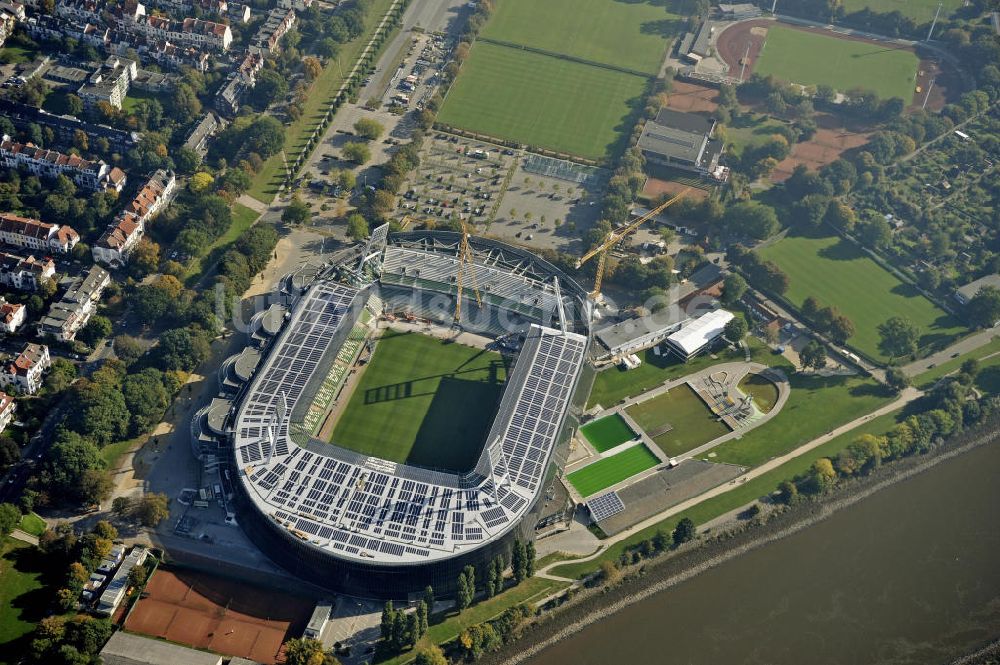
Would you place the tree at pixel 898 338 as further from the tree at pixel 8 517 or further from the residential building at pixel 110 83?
the residential building at pixel 110 83

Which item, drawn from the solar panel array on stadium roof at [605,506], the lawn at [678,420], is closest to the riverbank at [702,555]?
the solar panel array on stadium roof at [605,506]

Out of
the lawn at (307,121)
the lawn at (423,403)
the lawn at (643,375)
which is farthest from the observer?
the lawn at (307,121)

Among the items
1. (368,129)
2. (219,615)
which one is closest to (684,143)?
(368,129)

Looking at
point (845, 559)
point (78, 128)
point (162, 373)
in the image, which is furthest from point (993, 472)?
point (78, 128)

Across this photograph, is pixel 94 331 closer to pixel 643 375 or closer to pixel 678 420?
pixel 643 375

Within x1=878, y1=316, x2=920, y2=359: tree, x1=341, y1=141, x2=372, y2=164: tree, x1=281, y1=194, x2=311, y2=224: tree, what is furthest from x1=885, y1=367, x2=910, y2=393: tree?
x1=281, y1=194, x2=311, y2=224: tree

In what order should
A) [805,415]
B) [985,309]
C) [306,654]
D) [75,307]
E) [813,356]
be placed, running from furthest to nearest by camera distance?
[985,309]
[813,356]
[75,307]
[805,415]
[306,654]
